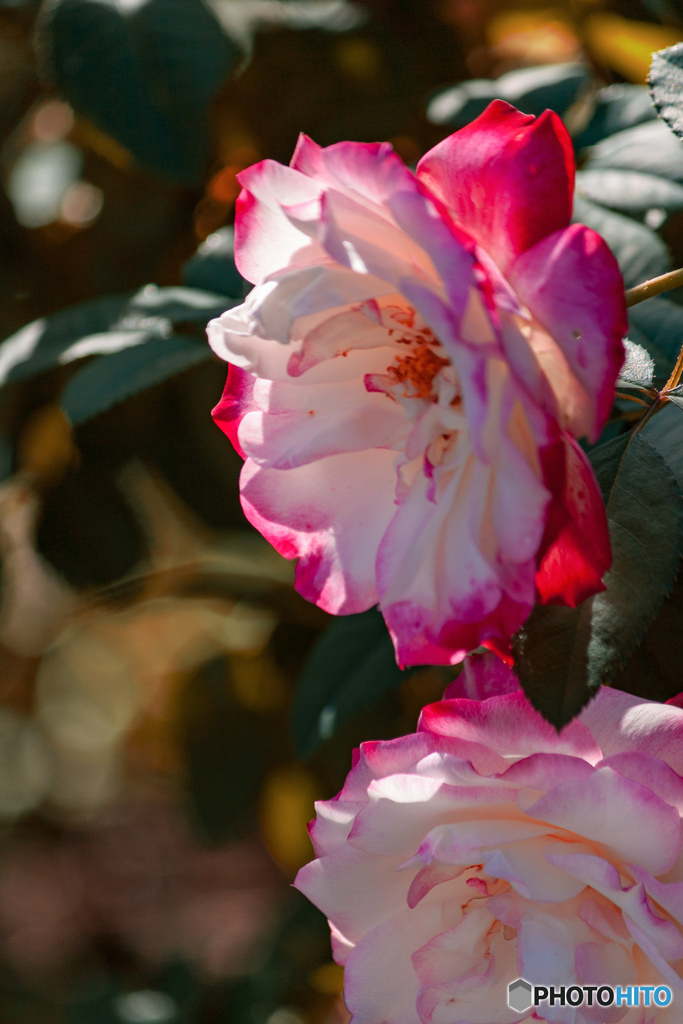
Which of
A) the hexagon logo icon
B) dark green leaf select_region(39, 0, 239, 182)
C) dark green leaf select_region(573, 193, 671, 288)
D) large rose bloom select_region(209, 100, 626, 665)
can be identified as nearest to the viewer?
large rose bloom select_region(209, 100, 626, 665)

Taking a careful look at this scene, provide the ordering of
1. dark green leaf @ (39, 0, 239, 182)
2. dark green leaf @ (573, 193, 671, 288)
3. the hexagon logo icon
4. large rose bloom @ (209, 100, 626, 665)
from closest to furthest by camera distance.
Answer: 1. large rose bloom @ (209, 100, 626, 665)
2. the hexagon logo icon
3. dark green leaf @ (573, 193, 671, 288)
4. dark green leaf @ (39, 0, 239, 182)

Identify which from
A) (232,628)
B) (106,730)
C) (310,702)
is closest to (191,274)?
(310,702)

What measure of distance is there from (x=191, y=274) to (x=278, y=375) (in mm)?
349

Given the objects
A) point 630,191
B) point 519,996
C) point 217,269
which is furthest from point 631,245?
point 519,996

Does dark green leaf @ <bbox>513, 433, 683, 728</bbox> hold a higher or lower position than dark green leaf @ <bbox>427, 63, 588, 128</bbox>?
lower

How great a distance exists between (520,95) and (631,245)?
22 centimetres

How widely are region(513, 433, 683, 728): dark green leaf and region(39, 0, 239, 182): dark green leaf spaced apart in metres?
0.40

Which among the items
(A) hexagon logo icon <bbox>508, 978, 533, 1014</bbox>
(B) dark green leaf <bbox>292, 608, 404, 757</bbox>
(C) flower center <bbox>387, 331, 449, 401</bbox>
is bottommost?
(B) dark green leaf <bbox>292, 608, 404, 757</bbox>

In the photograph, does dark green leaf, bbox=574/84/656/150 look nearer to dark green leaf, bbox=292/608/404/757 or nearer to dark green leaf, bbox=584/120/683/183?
dark green leaf, bbox=584/120/683/183

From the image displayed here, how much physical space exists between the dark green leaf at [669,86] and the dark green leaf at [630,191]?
190mm

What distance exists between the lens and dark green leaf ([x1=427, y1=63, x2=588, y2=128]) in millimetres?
632

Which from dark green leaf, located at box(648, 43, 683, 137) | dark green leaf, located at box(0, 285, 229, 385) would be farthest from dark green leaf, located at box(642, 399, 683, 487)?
dark green leaf, located at box(0, 285, 229, 385)

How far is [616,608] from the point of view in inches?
11.6

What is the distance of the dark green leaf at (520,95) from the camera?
0.63m
